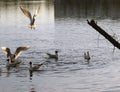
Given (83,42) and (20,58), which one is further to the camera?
(83,42)

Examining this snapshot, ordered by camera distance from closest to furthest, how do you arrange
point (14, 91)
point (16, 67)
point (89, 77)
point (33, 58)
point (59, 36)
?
point (14, 91) < point (89, 77) < point (16, 67) < point (33, 58) < point (59, 36)

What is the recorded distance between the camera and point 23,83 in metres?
21.4

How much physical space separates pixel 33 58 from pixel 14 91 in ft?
29.6

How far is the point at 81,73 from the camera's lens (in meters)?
23.8

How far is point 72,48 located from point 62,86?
12.6 m

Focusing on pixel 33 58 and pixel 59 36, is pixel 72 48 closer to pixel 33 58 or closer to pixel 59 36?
pixel 33 58

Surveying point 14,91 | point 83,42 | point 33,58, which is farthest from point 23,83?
point 83,42

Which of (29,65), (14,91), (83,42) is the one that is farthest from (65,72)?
(83,42)

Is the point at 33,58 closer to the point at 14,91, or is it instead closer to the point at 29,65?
the point at 29,65

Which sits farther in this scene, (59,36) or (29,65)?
(59,36)

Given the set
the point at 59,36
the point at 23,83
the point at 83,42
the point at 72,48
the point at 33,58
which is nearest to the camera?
the point at 23,83

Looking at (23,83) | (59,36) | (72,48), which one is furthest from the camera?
(59,36)

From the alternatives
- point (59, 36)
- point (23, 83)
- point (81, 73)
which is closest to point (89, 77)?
point (81, 73)

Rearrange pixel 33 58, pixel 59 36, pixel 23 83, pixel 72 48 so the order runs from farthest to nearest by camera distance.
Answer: pixel 59 36, pixel 72 48, pixel 33 58, pixel 23 83
